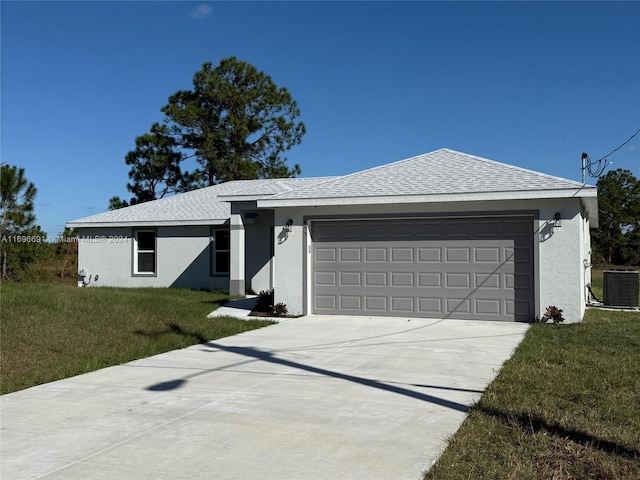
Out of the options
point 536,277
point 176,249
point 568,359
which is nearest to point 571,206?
point 536,277

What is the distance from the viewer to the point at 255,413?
5.98m

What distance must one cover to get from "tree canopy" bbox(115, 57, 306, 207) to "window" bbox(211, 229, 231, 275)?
50.0 ft

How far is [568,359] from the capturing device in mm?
8500

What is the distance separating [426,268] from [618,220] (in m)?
39.8

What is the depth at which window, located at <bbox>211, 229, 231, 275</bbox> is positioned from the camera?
69.4ft

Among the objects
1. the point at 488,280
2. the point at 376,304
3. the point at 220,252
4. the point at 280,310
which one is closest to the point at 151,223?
the point at 220,252

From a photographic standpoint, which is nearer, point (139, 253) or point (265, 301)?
point (265, 301)

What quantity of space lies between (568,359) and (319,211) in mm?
7340

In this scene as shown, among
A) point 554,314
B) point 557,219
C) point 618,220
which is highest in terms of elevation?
point 618,220

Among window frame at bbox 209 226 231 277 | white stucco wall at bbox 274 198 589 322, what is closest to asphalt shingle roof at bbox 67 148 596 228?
white stucco wall at bbox 274 198 589 322

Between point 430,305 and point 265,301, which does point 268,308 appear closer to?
point 265,301

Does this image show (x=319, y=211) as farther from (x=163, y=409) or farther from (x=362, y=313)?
(x=163, y=409)

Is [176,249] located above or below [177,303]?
above

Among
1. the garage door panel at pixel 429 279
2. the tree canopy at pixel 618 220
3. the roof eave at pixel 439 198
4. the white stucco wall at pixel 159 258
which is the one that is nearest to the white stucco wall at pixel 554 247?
the roof eave at pixel 439 198
